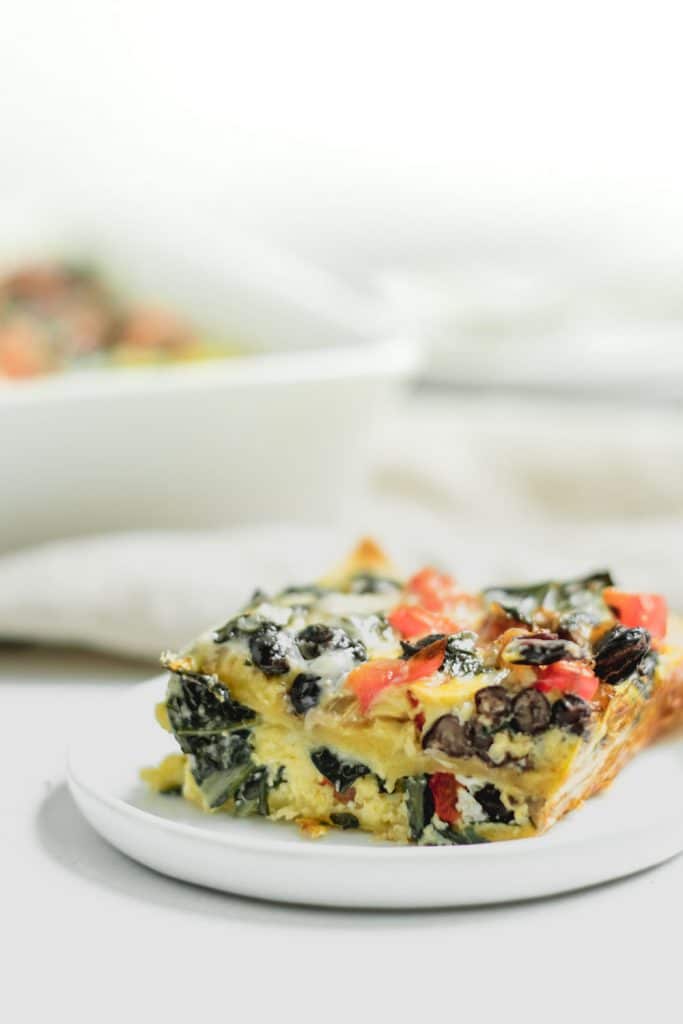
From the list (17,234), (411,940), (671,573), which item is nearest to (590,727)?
(411,940)

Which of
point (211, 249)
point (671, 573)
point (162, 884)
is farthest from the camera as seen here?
point (211, 249)

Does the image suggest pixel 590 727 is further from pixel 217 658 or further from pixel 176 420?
pixel 176 420

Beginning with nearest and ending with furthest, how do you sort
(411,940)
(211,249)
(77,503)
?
(411,940)
(77,503)
(211,249)

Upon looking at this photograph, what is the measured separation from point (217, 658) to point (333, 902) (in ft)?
0.94

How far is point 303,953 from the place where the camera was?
122 centimetres

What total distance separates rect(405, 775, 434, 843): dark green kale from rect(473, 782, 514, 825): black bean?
0.16 ft

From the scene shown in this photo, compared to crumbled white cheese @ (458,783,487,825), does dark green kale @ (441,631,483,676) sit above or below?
above

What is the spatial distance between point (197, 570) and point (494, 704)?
98 centimetres

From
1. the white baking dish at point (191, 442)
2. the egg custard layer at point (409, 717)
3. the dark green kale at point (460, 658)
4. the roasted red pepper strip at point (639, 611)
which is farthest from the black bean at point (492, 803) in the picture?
the white baking dish at point (191, 442)

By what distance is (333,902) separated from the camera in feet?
4.22

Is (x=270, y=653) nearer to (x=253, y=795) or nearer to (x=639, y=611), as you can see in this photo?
(x=253, y=795)

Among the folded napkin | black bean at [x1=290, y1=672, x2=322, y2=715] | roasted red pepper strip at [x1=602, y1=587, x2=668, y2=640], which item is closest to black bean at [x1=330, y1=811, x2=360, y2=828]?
black bean at [x1=290, y1=672, x2=322, y2=715]

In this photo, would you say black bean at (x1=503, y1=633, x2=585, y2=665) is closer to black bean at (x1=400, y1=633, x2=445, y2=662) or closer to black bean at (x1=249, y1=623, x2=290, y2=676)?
black bean at (x1=400, y1=633, x2=445, y2=662)

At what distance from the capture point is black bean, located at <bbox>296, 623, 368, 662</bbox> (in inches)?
56.2
